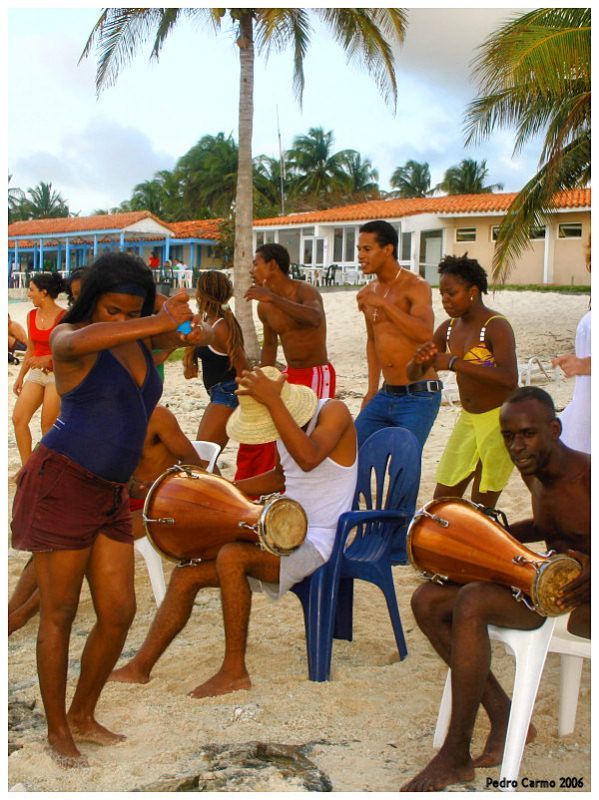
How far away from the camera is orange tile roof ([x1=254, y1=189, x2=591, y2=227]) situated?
28.4 m

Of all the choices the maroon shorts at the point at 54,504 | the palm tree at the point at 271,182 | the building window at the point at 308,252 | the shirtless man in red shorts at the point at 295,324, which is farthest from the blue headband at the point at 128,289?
the palm tree at the point at 271,182

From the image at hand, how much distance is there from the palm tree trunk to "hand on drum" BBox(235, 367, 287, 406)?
10.8 meters

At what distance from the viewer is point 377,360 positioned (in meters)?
5.70

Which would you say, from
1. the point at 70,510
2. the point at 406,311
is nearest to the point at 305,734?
the point at 70,510

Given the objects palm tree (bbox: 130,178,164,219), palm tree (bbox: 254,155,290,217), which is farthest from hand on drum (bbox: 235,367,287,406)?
palm tree (bbox: 130,178,164,219)

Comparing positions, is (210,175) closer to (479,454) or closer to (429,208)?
(429,208)

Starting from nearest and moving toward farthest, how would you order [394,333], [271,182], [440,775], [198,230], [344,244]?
1. [440,775]
2. [394,333]
3. [344,244]
4. [198,230]
5. [271,182]

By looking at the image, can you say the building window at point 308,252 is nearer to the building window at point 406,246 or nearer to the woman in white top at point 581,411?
the building window at point 406,246

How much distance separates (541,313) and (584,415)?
1616 cm

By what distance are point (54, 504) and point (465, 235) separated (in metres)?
29.6

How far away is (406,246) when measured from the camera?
32656 mm

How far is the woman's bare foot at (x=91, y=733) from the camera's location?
3.16 m

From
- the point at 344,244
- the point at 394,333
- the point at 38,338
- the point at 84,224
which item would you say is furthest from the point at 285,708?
the point at 84,224

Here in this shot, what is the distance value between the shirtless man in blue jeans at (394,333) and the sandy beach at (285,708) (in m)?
0.91
